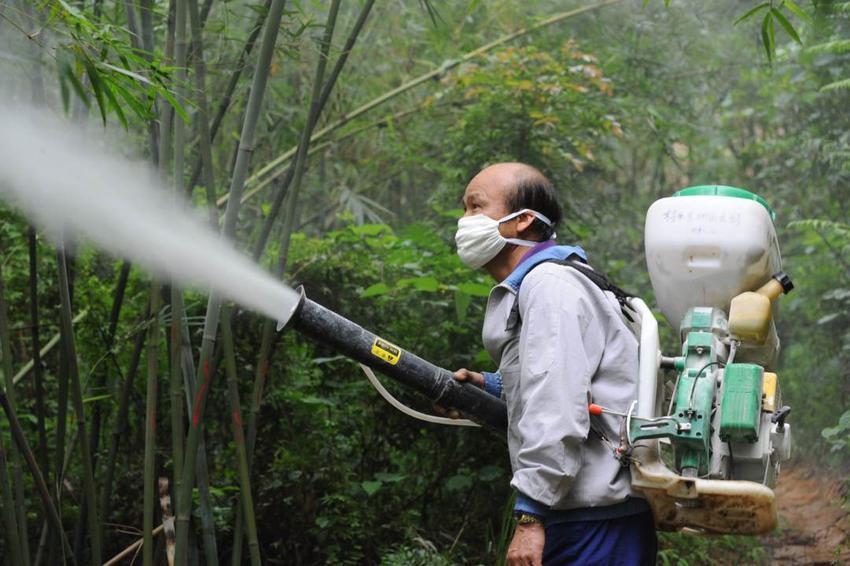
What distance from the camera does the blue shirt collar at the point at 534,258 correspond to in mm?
2699

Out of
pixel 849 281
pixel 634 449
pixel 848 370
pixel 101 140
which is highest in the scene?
pixel 849 281

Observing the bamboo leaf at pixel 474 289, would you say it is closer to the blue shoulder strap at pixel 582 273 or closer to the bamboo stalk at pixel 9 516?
the blue shoulder strap at pixel 582 273

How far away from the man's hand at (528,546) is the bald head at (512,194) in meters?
0.89

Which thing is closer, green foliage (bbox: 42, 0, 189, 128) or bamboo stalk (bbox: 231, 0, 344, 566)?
green foliage (bbox: 42, 0, 189, 128)

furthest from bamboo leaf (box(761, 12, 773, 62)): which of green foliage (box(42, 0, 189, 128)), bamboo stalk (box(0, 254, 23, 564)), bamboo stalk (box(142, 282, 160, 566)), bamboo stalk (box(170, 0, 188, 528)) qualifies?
bamboo stalk (box(0, 254, 23, 564))

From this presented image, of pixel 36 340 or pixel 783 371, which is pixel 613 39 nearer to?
pixel 783 371

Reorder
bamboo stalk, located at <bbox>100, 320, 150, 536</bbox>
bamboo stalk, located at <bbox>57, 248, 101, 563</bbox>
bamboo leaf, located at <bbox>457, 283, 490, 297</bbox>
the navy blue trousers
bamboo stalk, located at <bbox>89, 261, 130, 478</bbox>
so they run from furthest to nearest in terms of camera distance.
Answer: bamboo leaf, located at <bbox>457, 283, 490, 297</bbox>, bamboo stalk, located at <bbox>89, 261, 130, 478</bbox>, bamboo stalk, located at <bbox>100, 320, 150, 536</bbox>, bamboo stalk, located at <bbox>57, 248, 101, 563</bbox>, the navy blue trousers

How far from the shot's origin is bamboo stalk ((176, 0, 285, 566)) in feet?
9.82

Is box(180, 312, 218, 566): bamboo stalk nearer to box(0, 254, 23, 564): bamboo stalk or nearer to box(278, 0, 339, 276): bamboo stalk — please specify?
box(278, 0, 339, 276): bamboo stalk

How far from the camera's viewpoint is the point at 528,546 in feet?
7.82

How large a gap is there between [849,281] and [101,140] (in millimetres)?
4730

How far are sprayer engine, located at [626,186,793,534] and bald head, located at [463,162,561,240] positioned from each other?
30 centimetres

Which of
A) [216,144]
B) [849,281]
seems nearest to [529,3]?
[216,144]

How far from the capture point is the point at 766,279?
2.73 m
